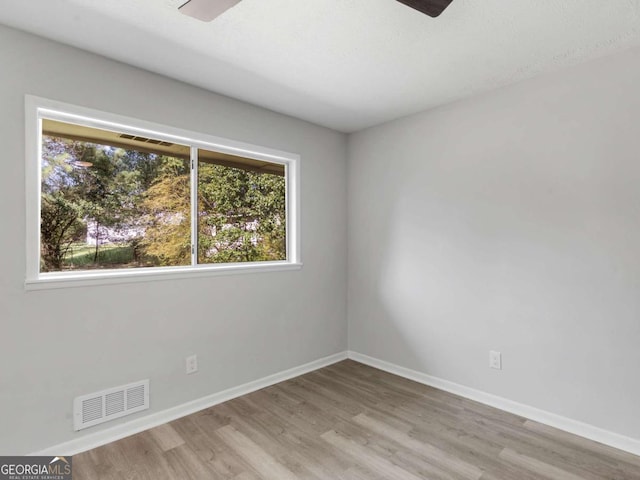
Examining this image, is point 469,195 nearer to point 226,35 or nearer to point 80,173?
point 226,35

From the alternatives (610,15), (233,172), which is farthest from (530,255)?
(233,172)

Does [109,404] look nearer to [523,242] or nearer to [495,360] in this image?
[495,360]

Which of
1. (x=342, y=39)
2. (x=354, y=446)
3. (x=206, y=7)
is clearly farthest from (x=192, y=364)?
(x=342, y=39)

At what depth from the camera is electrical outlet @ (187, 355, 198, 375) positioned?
8.60ft

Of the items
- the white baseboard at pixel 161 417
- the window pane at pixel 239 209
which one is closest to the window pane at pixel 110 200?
the window pane at pixel 239 209

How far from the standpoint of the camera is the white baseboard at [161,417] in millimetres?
2089

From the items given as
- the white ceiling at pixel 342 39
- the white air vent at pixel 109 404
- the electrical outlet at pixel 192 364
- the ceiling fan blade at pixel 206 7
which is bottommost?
the white air vent at pixel 109 404

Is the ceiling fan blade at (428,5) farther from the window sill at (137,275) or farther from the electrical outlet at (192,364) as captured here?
the electrical outlet at (192,364)

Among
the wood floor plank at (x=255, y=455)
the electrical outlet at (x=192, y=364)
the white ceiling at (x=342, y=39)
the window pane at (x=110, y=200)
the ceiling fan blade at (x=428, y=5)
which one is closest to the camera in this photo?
the ceiling fan blade at (x=428, y=5)

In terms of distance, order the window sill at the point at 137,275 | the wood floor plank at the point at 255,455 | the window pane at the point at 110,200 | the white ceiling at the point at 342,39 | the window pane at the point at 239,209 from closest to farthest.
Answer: the white ceiling at the point at 342,39 < the wood floor plank at the point at 255,455 < the window sill at the point at 137,275 < the window pane at the point at 110,200 < the window pane at the point at 239,209

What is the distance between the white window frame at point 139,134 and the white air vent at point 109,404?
0.69m

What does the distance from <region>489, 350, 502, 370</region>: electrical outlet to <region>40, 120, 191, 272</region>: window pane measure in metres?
2.45

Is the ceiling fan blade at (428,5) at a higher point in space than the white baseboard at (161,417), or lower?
higher

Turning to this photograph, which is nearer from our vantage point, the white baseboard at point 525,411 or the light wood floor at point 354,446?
the light wood floor at point 354,446
